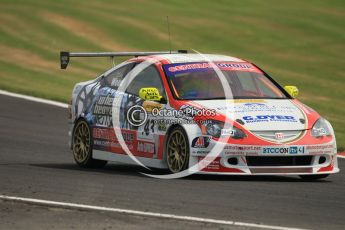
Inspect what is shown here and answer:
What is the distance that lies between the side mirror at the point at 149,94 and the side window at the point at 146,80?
1.40ft

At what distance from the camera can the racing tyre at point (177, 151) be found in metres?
12.2

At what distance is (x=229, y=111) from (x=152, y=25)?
24.9 metres

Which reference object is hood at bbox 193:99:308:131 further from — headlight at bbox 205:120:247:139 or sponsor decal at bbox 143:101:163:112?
sponsor decal at bbox 143:101:163:112

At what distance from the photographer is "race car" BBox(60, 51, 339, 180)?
1203 centimetres

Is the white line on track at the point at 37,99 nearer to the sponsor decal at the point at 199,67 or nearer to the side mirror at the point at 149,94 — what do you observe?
the sponsor decal at the point at 199,67

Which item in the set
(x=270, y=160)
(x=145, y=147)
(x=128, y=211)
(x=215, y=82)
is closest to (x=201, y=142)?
(x=270, y=160)

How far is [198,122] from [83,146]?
8.13 feet

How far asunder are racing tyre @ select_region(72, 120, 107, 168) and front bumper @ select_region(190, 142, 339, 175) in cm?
232

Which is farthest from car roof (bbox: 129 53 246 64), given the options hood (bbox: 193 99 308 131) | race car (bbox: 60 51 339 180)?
hood (bbox: 193 99 308 131)

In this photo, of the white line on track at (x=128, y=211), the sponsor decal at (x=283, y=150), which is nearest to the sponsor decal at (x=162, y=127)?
the sponsor decal at (x=283, y=150)

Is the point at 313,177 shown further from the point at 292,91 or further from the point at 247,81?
the point at 247,81

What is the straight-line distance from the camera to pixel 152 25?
121 feet

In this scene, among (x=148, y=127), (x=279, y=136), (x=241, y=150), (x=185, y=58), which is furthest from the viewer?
(x=185, y=58)

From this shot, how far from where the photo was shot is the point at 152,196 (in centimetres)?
1063
